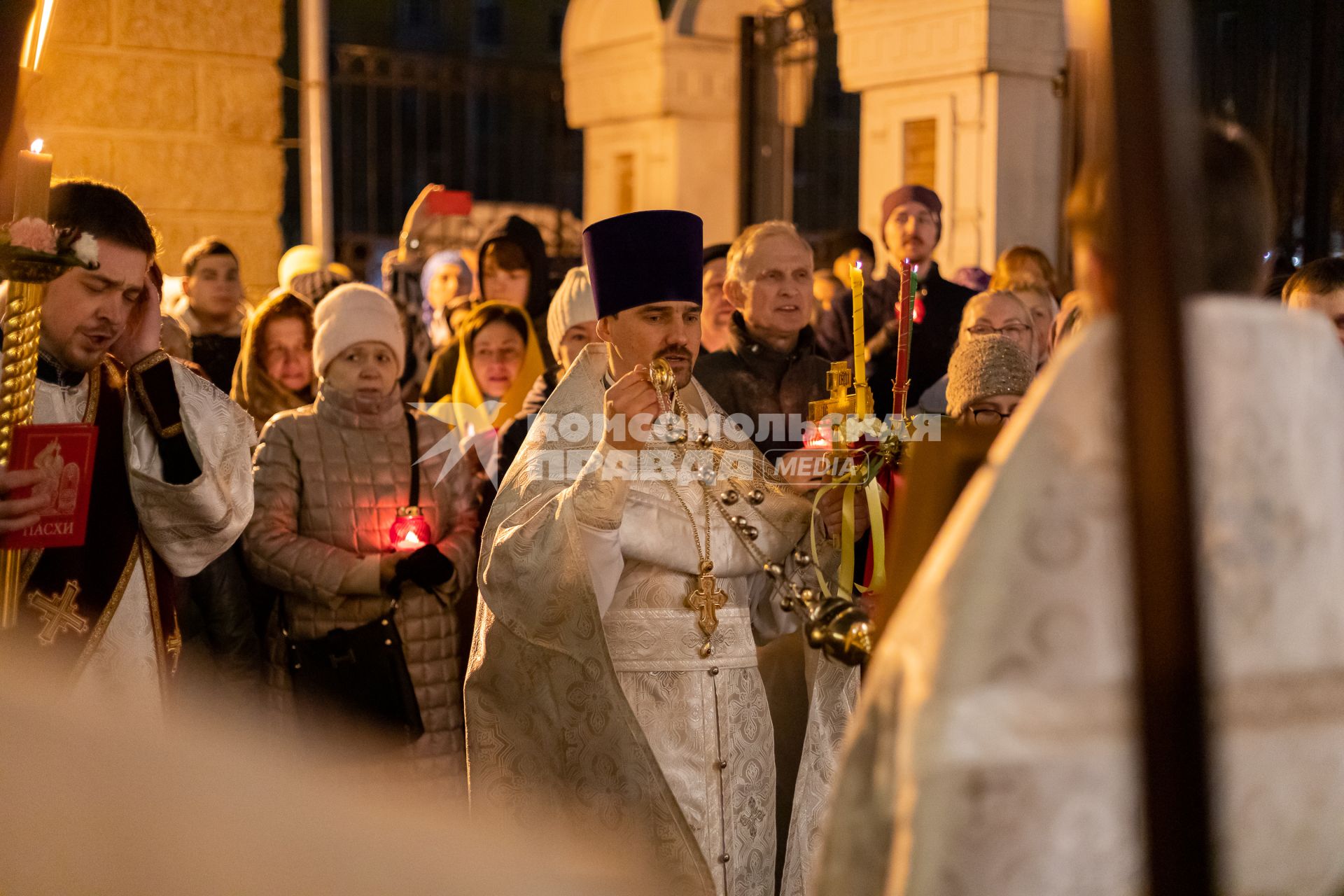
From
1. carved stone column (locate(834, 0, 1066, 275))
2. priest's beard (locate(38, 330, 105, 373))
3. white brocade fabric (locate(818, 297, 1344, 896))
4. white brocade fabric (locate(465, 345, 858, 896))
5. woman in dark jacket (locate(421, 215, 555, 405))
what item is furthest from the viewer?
carved stone column (locate(834, 0, 1066, 275))

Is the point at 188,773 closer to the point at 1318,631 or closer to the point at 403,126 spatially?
the point at 1318,631

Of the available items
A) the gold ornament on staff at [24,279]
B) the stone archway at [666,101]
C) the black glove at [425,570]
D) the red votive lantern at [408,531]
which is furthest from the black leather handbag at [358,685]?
the stone archway at [666,101]

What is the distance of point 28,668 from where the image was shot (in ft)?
3.95

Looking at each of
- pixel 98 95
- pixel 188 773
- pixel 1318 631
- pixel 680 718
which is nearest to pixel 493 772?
pixel 680 718

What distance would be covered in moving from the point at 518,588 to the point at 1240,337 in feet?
7.20

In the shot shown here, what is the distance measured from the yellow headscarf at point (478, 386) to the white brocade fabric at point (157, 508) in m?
2.66

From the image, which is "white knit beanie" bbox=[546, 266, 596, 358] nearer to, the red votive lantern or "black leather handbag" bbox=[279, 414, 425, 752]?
the red votive lantern

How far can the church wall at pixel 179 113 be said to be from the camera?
7023 mm

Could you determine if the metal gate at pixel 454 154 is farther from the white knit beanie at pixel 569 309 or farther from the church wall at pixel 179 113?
the white knit beanie at pixel 569 309

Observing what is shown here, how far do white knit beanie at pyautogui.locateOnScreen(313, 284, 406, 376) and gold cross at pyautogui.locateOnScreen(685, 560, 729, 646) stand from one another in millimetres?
1916

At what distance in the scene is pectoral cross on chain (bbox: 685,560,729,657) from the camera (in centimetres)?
363

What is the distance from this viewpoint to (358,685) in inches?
188

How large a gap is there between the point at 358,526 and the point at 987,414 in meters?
2.04

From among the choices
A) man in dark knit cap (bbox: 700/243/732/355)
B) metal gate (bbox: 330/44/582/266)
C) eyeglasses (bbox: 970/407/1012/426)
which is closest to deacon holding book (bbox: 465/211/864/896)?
eyeglasses (bbox: 970/407/1012/426)
